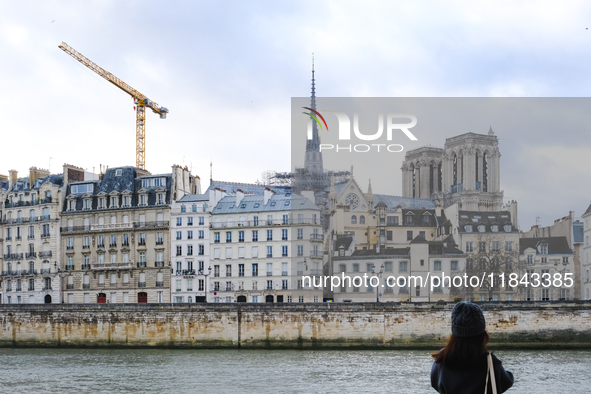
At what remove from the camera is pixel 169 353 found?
41.8 metres

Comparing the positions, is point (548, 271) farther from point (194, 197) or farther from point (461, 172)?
point (194, 197)

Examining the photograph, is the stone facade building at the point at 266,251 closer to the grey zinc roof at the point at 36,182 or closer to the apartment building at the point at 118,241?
the apartment building at the point at 118,241

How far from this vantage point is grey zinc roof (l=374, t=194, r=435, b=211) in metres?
67.1

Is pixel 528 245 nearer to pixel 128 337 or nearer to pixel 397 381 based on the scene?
pixel 128 337

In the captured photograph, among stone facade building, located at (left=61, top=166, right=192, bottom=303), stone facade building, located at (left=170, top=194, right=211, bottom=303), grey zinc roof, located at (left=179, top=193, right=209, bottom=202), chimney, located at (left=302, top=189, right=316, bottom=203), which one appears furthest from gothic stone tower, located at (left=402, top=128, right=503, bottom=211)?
stone facade building, located at (left=61, top=166, right=192, bottom=303)

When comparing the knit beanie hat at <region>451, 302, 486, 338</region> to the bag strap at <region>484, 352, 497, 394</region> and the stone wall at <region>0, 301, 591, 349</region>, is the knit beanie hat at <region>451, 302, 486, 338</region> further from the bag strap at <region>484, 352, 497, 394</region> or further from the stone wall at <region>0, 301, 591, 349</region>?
the stone wall at <region>0, 301, 591, 349</region>

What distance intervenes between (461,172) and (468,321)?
→ 67951mm

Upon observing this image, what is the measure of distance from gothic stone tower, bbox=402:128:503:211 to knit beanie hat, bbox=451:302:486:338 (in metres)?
62.8

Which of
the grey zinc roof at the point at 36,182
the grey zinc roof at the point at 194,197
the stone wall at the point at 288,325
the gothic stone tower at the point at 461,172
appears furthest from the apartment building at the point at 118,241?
the gothic stone tower at the point at 461,172

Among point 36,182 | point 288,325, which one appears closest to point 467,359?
point 288,325

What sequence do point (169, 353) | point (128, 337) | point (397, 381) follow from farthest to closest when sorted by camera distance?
point (128, 337) → point (169, 353) → point (397, 381)

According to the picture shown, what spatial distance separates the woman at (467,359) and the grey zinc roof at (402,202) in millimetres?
60795

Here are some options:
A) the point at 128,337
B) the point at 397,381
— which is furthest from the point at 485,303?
the point at 128,337

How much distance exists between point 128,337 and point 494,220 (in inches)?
1153
